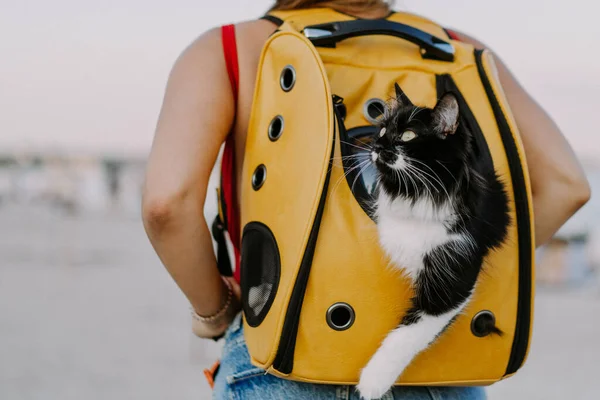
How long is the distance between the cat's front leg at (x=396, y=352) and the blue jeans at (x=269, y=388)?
0.07m

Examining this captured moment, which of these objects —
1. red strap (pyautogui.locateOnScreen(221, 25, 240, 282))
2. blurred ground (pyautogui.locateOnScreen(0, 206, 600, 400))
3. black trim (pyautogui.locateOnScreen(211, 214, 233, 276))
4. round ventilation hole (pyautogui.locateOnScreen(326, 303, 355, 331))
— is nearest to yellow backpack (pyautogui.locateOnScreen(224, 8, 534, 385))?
round ventilation hole (pyautogui.locateOnScreen(326, 303, 355, 331))

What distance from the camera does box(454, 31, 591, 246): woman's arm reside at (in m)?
1.47

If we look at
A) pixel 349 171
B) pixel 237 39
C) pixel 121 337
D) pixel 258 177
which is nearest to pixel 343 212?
pixel 349 171

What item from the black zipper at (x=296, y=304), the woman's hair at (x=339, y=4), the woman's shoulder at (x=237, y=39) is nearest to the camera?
the black zipper at (x=296, y=304)

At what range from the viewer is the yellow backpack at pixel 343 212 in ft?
3.91

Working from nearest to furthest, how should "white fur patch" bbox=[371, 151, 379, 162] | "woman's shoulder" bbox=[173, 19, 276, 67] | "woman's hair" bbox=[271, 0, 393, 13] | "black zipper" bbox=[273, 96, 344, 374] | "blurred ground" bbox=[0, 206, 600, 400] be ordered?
"black zipper" bbox=[273, 96, 344, 374], "white fur patch" bbox=[371, 151, 379, 162], "woman's shoulder" bbox=[173, 19, 276, 67], "woman's hair" bbox=[271, 0, 393, 13], "blurred ground" bbox=[0, 206, 600, 400]

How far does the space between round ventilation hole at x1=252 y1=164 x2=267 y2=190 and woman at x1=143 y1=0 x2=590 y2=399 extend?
0.10 m

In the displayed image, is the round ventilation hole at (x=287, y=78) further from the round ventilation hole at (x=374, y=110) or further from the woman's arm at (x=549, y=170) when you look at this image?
the woman's arm at (x=549, y=170)

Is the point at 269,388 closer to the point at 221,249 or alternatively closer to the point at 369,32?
the point at 221,249

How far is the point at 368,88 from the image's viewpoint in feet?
4.39

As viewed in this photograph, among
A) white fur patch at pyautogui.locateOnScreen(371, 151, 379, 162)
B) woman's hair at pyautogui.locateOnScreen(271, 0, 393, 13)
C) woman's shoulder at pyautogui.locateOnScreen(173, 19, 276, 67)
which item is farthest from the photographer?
woman's hair at pyautogui.locateOnScreen(271, 0, 393, 13)

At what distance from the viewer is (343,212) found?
1.21 meters

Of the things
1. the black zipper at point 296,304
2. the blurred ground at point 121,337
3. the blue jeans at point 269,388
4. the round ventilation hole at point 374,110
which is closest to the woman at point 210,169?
the blue jeans at point 269,388

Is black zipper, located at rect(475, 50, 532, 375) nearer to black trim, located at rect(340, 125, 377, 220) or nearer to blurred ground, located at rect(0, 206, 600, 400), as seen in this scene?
black trim, located at rect(340, 125, 377, 220)
